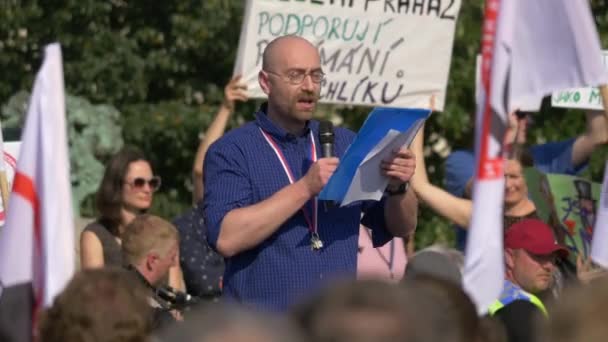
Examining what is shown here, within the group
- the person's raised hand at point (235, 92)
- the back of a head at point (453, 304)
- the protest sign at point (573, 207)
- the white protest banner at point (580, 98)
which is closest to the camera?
the back of a head at point (453, 304)

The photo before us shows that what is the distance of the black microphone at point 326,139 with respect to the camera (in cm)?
597

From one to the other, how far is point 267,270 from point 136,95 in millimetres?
5708

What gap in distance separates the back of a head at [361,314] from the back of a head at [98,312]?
813mm

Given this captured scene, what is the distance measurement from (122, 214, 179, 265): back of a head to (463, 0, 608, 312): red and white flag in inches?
96.5

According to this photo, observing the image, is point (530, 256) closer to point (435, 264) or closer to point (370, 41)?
point (435, 264)

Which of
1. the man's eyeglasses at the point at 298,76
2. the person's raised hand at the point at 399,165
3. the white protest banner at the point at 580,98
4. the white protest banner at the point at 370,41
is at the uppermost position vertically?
the white protest banner at the point at 370,41

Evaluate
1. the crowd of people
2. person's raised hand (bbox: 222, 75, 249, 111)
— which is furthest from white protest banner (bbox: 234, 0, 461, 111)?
the crowd of people

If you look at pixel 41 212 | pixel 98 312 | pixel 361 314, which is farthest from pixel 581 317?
pixel 41 212

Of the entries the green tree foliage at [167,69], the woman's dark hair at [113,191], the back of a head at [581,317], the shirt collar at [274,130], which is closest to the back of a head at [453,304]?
the back of a head at [581,317]

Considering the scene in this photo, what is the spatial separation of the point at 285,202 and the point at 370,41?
407 cm

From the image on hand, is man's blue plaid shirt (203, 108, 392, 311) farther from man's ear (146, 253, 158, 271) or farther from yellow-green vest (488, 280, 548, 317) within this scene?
man's ear (146, 253, 158, 271)

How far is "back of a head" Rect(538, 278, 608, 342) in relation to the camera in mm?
2840

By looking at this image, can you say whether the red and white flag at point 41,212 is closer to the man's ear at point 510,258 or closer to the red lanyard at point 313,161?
the red lanyard at point 313,161

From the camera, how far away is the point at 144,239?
7.30 m
